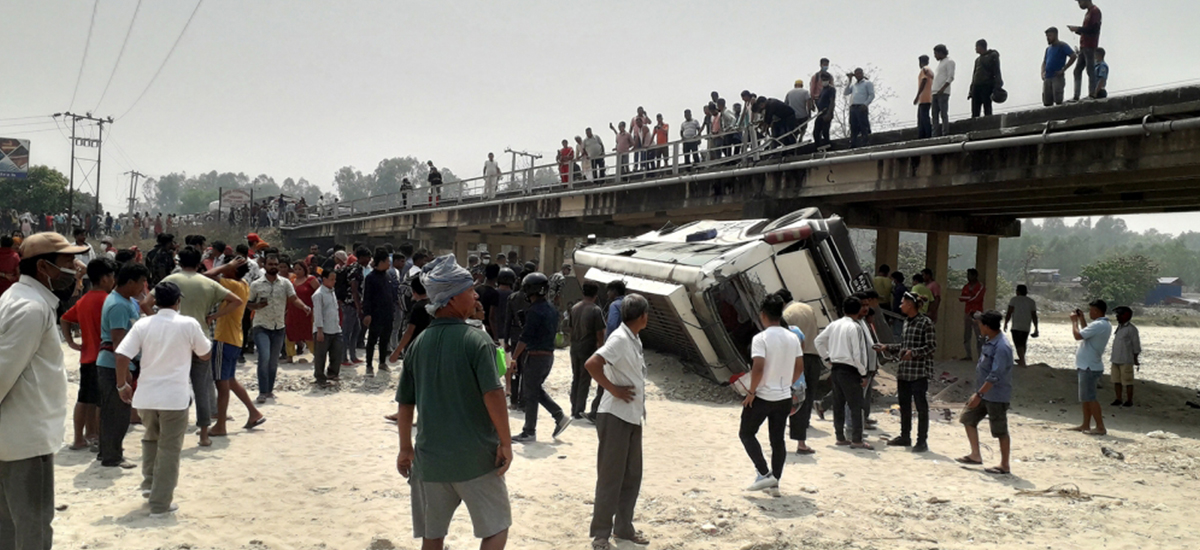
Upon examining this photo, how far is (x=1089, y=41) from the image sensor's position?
1163 centimetres

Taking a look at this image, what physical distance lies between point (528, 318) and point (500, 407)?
14.7 feet

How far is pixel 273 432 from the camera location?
26.3 ft

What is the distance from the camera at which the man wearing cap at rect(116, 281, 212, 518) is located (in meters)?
5.34

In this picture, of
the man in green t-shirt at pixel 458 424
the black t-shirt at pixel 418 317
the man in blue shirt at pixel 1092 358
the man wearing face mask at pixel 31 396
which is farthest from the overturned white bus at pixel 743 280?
the man wearing face mask at pixel 31 396

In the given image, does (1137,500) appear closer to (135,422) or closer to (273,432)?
(273,432)

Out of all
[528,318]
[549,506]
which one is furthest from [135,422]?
[549,506]

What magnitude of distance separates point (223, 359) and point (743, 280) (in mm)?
6032

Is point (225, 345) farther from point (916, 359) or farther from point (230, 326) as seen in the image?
point (916, 359)

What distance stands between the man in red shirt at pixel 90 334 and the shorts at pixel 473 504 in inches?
164

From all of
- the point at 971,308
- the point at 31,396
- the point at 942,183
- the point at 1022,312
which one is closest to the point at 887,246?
the point at 971,308

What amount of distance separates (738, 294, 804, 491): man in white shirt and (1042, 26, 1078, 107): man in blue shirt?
28.4ft

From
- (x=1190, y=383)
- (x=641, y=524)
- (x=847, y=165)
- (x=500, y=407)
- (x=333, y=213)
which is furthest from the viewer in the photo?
(x=333, y=213)

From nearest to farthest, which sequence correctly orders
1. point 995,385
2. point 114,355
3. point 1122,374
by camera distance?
point 114,355 → point 995,385 → point 1122,374

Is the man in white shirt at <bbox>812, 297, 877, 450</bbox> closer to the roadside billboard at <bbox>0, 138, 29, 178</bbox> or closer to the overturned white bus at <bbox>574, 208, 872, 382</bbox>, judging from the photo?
the overturned white bus at <bbox>574, 208, 872, 382</bbox>
